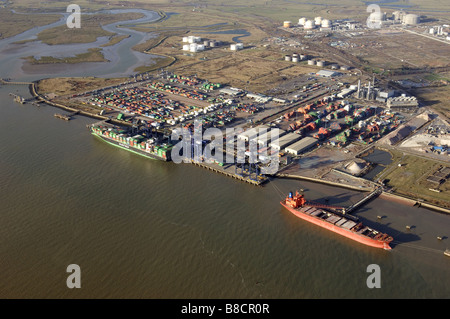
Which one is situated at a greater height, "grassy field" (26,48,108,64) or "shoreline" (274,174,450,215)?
"grassy field" (26,48,108,64)

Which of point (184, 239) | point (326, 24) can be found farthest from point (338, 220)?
point (326, 24)

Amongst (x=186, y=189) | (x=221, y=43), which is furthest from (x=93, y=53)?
(x=186, y=189)

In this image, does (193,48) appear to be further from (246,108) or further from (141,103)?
(246,108)

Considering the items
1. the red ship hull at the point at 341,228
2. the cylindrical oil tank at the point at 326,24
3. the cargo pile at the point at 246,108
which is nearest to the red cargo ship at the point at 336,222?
the red ship hull at the point at 341,228

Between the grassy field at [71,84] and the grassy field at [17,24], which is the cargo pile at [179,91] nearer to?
the grassy field at [71,84]

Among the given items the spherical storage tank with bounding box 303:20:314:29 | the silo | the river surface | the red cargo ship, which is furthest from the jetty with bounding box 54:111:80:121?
the spherical storage tank with bounding box 303:20:314:29

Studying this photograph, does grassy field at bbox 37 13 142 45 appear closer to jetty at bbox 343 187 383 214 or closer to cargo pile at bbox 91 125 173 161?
cargo pile at bbox 91 125 173 161
